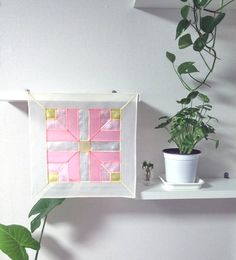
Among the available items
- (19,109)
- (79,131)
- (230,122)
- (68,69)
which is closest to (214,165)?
(230,122)

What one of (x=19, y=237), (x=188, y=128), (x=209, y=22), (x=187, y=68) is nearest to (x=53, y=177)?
(x=19, y=237)

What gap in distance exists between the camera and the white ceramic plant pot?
0.94 m

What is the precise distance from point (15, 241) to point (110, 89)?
0.65 meters

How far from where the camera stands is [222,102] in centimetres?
108

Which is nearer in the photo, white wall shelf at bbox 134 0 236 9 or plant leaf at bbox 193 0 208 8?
plant leaf at bbox 193 0 208 8

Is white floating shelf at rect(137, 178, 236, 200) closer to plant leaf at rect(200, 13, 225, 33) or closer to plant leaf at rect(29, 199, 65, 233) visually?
plant leaf at rect(29, 199, 65, 233)

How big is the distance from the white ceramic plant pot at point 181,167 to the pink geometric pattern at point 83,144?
0.19 metres

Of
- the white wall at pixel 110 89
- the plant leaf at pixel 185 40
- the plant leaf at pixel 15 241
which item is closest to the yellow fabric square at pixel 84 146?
the white wall at pixel 110 89

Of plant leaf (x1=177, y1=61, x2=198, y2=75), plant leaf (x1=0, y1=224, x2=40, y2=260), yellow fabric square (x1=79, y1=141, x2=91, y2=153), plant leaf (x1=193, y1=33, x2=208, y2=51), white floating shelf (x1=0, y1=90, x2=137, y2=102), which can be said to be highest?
plant leaf (x1=193, y1=33, x2=208, y2=51)

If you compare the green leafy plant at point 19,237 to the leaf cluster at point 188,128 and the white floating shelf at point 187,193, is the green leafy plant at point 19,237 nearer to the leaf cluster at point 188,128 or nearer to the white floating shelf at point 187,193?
the white floating shelf at point 187,193

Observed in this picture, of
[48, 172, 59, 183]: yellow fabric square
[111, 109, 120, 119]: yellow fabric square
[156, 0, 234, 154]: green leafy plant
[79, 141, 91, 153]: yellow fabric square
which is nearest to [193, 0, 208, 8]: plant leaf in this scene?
[156, 0, 234, 154]: green leafy plant

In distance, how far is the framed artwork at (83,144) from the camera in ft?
2.99

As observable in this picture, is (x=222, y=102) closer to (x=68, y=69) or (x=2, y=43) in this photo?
(x=68, y=69)

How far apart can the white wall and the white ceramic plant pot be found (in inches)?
5.0
